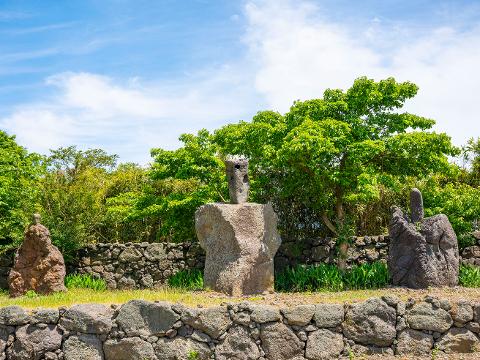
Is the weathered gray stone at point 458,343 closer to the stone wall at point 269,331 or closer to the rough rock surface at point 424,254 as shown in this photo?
the stone wall at point 269,331

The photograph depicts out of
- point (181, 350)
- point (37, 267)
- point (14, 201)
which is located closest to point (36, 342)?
point (181, 350)

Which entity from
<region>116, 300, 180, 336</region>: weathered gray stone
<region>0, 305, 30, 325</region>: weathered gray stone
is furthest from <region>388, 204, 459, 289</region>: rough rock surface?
<region>0, 305, 30, 325</region>: weathered gray stone

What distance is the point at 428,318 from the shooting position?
1083cm

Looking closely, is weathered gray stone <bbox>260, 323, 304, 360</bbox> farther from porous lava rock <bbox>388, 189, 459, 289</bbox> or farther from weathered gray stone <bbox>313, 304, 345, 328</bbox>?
porous lava rock <bbox>388, 189, 459, 289</bbox>

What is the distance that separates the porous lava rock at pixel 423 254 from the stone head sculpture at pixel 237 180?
3803 millimetres

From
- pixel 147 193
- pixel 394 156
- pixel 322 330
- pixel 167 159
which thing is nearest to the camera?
pixel 322 330

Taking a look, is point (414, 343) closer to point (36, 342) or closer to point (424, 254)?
point (424, 254)

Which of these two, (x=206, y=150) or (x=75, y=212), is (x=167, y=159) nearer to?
(x=206, y=150)

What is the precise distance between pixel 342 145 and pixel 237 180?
307cm

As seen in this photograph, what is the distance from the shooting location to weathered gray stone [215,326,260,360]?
1067cm

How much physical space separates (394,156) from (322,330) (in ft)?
24.4

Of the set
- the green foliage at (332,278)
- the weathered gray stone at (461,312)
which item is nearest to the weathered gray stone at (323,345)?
the weathered gray stone at (461,312)

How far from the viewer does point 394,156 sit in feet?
54.9

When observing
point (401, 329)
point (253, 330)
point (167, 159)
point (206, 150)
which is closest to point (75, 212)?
point (167, 159)
